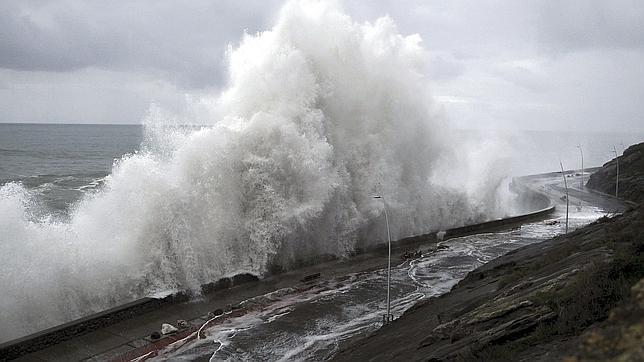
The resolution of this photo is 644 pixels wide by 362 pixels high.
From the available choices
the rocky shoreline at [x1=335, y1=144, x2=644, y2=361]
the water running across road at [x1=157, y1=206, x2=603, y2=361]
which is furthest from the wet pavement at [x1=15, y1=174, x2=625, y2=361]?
the rocky shoreline at [x1=335, y1=144, x2=644, y2=361]

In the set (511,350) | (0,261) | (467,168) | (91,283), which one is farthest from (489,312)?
(467,168)

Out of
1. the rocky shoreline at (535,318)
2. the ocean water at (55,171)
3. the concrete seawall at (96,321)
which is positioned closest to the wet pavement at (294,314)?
the concrete seawall at (96,321)

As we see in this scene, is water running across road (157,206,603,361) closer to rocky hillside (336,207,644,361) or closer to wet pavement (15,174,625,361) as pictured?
wet pavement (15,174,625,361)

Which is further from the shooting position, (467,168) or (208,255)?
(467,168)

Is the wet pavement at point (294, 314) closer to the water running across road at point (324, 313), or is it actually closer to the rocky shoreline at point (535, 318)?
the water running across road at point (324, 313)

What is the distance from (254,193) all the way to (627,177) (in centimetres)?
4287

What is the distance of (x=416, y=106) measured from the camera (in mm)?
32281

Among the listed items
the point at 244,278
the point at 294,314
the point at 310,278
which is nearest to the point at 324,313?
the point at 294,314

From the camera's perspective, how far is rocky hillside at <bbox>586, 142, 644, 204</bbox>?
4624cm

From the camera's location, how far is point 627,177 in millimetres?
50031

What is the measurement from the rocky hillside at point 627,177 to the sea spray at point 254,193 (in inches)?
913

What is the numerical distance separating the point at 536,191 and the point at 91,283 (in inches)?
1803

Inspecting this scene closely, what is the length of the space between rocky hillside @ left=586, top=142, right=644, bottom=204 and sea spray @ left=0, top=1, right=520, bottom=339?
23.2m

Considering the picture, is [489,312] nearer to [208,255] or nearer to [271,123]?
[208,255]
